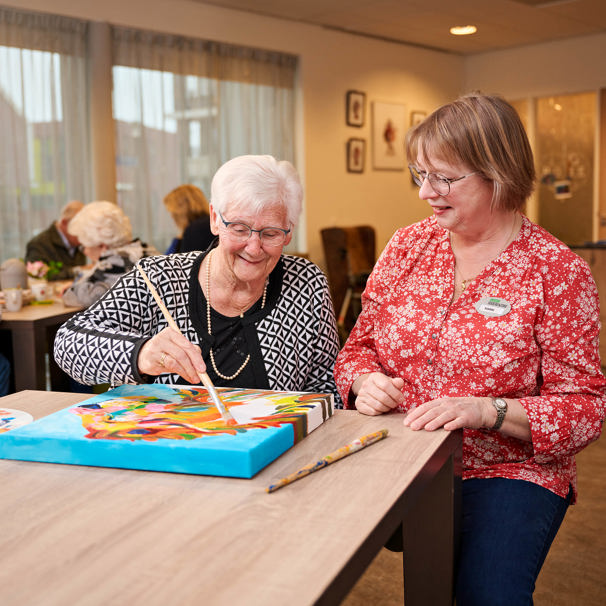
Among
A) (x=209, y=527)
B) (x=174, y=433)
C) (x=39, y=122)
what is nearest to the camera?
(x=209, y=527)

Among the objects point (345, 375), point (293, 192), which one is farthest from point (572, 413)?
point (293, 192)

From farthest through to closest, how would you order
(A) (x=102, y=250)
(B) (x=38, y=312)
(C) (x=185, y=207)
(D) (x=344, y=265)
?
1. (D) (x=344, y=265)
2. (C) (x=185, y=207)
3. (A) (x=102, y=250)
4. (B) (x=38, y=312)

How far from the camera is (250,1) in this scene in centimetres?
595

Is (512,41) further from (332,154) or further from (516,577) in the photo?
(516,577)

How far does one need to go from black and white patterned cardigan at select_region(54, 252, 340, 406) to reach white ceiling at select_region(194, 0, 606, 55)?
4.79 metres

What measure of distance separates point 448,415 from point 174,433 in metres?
0.49

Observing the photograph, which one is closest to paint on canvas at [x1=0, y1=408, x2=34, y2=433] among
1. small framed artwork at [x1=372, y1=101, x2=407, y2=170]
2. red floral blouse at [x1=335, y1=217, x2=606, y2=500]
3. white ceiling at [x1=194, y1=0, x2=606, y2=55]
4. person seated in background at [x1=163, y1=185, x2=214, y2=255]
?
red floral blouse at [x1=335, y1=217, x2=606, y2=500]

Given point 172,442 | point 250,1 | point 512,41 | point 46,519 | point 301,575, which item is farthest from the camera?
point 512,41

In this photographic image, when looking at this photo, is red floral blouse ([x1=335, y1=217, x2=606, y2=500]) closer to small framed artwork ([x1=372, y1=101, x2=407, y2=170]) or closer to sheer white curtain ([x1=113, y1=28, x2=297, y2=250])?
sheer white curtain ([x1=113, y1=28, x2=297, y2=250])

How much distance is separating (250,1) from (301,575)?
232 inches

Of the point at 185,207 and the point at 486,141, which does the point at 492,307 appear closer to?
the point at 486,141

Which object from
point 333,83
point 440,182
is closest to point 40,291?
point 440,182

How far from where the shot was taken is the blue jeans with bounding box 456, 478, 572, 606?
1.34m

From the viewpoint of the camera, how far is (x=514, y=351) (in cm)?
157
